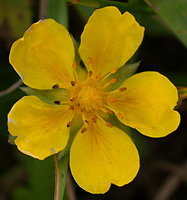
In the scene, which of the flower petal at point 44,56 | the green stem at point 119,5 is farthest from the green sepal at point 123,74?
the green stem at point 119,5

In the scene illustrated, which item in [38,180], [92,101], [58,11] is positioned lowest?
[38,180]

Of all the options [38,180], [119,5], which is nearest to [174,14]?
[119,5]

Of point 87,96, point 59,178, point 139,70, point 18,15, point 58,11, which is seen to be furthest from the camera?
point 139,70

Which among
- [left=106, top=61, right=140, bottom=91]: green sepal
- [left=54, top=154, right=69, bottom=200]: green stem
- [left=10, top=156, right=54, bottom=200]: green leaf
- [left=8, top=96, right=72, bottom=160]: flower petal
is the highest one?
[left=106, top=61, right=140, bottom=91]: green sepal

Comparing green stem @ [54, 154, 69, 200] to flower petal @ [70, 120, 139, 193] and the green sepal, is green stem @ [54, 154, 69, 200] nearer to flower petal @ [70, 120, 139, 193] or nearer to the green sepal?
flower petal @ [70, 120, 139, 193]

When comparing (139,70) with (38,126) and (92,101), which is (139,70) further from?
(38,126)

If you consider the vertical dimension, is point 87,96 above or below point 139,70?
above

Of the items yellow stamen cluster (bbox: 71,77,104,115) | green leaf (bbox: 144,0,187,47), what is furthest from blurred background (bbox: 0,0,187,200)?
yellow stamen cluster (bbox: 71,77,104,115)
